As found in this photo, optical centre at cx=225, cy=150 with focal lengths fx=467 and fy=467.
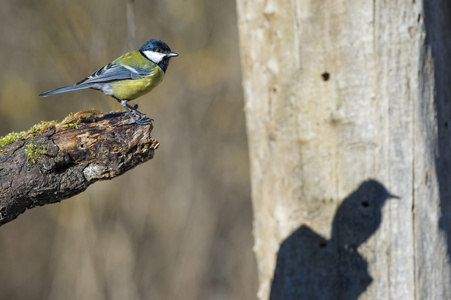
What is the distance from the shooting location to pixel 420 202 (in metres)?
2.27

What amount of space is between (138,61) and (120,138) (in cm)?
45

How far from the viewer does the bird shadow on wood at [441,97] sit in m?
2.25

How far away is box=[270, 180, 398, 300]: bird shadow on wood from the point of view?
2314 mm

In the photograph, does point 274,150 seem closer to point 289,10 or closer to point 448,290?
point 289,10

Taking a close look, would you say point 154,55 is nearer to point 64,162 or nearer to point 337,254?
point 64,162

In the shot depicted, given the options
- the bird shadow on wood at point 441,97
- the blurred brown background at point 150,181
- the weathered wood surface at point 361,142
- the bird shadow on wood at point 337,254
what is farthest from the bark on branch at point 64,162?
the blurred brown background at point 150,181

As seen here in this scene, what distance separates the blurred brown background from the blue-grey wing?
2.21 m

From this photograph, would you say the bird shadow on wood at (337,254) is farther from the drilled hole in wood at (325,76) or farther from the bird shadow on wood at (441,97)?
the drilled hole in wood at (325,76)

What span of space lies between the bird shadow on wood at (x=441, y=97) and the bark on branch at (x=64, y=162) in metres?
1.42

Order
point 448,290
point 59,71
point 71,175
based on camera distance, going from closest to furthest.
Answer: point 71,175, point 448,290, point 59,71

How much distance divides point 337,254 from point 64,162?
4.81 feet

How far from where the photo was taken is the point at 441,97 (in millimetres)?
2316

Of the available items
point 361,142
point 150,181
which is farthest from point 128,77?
point 150,181

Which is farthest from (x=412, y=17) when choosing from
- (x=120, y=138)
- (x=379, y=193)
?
(x=120, y=138)
